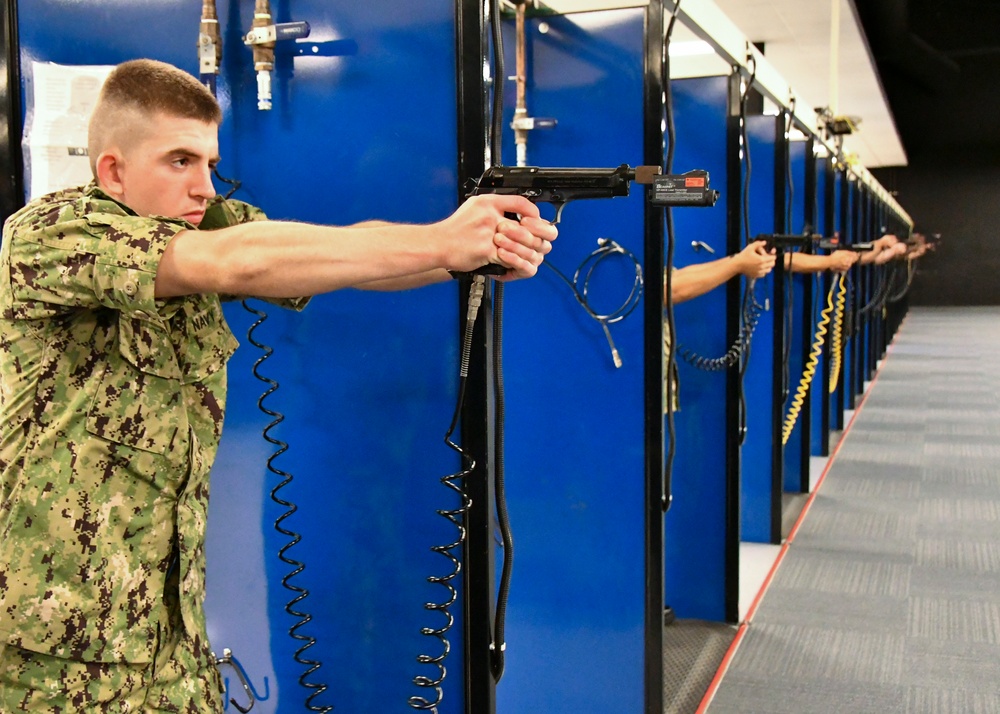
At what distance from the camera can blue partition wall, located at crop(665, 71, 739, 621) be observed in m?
3.41

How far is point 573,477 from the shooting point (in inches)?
95.7

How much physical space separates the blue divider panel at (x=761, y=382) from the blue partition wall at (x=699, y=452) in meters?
0.76

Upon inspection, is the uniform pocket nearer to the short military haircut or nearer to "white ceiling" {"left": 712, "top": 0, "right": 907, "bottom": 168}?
the short military haircut

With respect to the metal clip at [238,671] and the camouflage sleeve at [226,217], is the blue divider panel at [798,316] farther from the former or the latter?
the camouflage sleeve at [226,217]

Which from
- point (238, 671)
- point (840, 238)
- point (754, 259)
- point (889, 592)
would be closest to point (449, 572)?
point (238, 671)

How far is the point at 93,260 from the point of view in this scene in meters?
1.16

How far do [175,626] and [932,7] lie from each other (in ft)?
49.8

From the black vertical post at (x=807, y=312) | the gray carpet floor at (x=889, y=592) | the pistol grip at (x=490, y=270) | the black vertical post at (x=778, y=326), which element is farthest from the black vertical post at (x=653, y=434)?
the black vertical post at (x=807, y=312)

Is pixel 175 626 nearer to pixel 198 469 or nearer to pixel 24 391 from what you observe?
pixel 198 469

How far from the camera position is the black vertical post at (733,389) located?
3.30 metres

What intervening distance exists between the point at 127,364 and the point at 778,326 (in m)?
3.32

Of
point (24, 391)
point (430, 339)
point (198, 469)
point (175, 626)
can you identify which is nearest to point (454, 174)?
point (430, 339)

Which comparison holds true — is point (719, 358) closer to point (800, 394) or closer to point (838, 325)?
point (800, 394)

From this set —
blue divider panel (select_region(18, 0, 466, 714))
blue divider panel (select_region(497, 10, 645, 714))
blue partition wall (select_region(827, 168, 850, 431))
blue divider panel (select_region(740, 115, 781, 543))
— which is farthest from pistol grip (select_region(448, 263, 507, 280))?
blue partition wall (select_region(827, 168, 850, 431))
